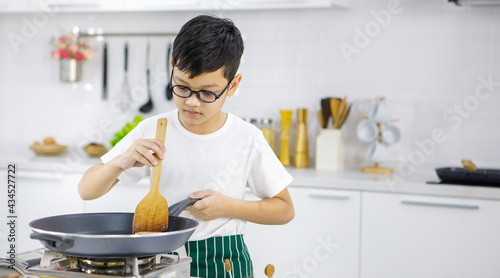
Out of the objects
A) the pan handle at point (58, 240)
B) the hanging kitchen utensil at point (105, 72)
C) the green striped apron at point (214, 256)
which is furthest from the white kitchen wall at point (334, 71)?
the pan handle at point (58, 240)

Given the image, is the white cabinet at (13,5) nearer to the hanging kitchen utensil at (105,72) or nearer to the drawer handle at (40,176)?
the hanging kitchen utensil at (105,72)

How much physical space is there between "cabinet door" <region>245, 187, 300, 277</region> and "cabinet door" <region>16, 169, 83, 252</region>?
97 centimetres

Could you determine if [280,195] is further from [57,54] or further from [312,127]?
[57,54]

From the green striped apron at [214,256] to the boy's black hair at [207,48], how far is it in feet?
1.33

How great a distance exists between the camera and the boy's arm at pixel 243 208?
1.35 metres

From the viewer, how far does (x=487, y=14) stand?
310 cm

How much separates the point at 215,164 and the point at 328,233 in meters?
1.41

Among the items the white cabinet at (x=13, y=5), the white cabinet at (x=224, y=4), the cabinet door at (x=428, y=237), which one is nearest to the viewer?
the cabinet door at (x=428, y=237)

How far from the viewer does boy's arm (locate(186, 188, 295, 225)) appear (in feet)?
4.43

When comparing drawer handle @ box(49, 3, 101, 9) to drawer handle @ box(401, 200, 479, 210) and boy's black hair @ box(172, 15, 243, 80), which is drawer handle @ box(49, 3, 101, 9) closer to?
drawer handle @ box(401, 200, 479, 210)

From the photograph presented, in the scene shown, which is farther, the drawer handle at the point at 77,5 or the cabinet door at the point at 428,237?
the drawer handle at the point at 77,5

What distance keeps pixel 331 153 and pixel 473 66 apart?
33.9 inches

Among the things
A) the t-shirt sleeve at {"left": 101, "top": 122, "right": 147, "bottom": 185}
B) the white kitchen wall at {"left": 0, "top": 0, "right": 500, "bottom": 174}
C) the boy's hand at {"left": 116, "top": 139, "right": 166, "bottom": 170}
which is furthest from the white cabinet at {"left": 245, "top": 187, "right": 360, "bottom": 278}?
the boy's hand at {"left": 116, "top": 139, "right": 166, "bottom": 170}

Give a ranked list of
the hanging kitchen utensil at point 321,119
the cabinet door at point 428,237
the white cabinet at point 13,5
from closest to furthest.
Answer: the cabinet door at point 428,237, the hanging kitchen utensil at point 321,119, the white cabinet at point 13,5
